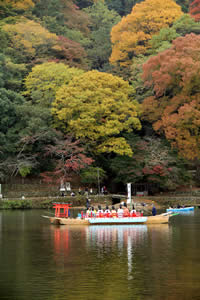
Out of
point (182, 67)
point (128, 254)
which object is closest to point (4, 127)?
point (182, 67)

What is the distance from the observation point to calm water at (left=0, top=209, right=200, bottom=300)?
18547 millimetres

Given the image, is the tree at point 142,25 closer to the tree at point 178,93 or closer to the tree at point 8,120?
the tree at point 178,93

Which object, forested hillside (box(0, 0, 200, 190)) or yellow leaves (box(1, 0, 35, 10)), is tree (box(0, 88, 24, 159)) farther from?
yellow leaves (box(1, 0, 35, 10))

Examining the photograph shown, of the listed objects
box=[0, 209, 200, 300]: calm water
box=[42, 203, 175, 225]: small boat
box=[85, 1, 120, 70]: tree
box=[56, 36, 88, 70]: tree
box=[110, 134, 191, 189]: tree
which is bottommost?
box=[0, 209, 200, 300]: calm water

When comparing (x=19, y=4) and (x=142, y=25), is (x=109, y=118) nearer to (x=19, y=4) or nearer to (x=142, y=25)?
(x=142, y=25)

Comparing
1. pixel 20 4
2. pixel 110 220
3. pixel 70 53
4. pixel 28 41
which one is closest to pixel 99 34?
pixel 70 53

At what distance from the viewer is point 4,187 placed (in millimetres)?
58438

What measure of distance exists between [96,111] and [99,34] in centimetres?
2984

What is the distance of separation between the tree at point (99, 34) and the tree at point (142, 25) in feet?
23.0

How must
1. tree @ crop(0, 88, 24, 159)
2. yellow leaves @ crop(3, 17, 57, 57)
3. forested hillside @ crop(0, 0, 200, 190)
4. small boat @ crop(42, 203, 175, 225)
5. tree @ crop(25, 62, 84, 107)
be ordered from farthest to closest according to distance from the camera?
yellow leaves @ crop(3, 17, 57, 57), tree @ crop(25, 62, 84, 107), tree @ crop(0, 88, 24, 159), forested hillside @ crop(0, 0, 200, 190), small boat @ crop(42, 203, 175, 225)

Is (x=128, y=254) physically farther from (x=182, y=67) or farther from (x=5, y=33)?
(x=5, y=33)

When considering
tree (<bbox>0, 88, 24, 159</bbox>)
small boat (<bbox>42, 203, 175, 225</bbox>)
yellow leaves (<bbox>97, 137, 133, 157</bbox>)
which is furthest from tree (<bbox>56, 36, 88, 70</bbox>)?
small boat (<bbox>42, 203, 175, 225</bbox>)

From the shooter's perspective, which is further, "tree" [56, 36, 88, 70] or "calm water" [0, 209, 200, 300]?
"tree" [56, 36, 88, 70]

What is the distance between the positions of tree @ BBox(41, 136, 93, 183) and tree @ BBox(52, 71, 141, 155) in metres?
1.87
